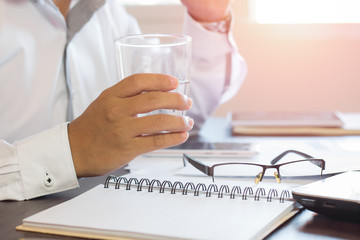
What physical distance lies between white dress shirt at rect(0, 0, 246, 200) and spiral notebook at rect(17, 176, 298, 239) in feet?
0.39

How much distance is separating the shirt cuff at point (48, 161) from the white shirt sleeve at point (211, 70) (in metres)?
0.60

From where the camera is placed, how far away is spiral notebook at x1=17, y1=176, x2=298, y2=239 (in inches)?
21.0

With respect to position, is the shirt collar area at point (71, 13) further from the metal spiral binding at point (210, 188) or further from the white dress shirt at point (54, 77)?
the metal spiral binding at point (210, 188)

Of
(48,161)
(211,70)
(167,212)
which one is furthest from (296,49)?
(167,212)

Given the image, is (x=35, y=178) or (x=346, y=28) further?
(x=346, y=28)

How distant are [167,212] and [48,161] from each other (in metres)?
0.26

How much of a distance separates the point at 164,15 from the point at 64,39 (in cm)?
93

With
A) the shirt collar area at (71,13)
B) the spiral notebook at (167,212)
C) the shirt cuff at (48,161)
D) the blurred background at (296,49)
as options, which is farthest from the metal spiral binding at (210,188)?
the blurred background at (296,49)

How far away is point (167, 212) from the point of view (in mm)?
594

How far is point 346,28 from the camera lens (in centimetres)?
198

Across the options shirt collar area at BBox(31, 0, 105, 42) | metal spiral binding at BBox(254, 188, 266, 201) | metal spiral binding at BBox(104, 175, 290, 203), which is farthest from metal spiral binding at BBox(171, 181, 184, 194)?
shirt collar area at BBox(31, 0, 105, 42)

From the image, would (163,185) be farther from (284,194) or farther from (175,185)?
(284,194)

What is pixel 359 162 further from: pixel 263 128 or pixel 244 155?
pixel 263 128

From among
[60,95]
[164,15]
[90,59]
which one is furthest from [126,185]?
[164,15]
